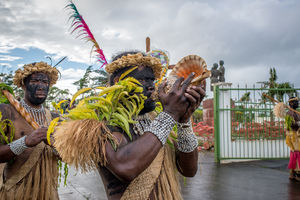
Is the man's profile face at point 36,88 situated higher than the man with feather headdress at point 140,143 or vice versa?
the man's profile face at point 36,88

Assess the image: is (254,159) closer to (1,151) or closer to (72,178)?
(72,178)

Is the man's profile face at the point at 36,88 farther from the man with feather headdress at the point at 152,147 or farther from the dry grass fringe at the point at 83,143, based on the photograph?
the dry grass fringe at the point at 83,143

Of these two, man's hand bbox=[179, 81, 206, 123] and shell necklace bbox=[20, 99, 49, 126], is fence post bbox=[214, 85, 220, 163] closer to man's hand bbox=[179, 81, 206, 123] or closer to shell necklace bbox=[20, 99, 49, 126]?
shell necklace bbox=[20, 99, 49, 126]

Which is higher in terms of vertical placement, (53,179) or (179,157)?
(179,157)

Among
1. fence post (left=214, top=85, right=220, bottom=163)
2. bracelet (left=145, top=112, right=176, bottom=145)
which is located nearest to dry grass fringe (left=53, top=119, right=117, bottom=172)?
bracelet (left=145, top=112, right=176, bottom=145)

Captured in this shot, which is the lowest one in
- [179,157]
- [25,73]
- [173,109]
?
[179,157]

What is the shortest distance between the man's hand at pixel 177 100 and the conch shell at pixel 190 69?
4 cm

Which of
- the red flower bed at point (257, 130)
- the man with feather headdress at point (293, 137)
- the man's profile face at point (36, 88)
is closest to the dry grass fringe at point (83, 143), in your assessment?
the man's profile face at point (36, 88)

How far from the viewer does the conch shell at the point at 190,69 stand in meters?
1.33

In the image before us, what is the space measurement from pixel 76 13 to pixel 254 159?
8.69 m

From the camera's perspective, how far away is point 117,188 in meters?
1.51

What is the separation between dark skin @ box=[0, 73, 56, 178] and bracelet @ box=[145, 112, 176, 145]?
158 cm

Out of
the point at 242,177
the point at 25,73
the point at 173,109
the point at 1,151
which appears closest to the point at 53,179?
the point at 1,151

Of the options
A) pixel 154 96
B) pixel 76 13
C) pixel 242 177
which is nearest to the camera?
pixel 154 96
